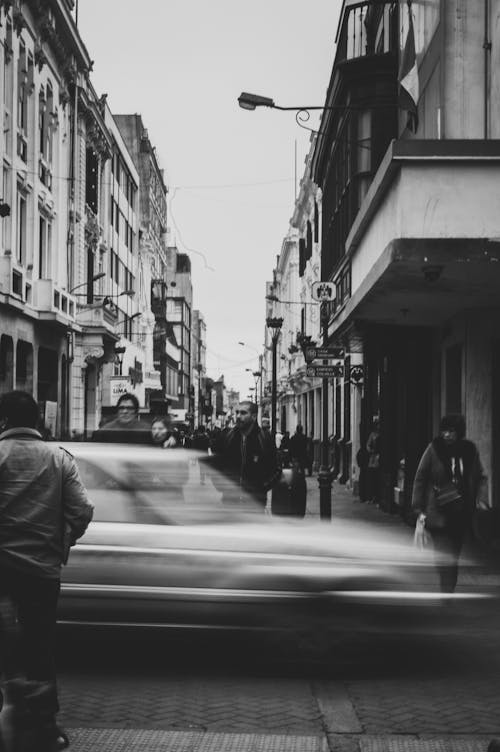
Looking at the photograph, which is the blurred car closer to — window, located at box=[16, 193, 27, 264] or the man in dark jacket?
the man in dark jacket

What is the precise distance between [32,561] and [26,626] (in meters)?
0.31

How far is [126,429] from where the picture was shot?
13.3 meters

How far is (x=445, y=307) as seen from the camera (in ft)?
43.0

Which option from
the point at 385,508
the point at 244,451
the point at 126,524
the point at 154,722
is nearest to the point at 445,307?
the point at 244,451

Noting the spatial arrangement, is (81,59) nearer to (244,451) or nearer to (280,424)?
Answer: (244,451)

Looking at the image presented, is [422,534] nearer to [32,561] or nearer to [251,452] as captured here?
[251,452]

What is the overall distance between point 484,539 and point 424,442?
680cm

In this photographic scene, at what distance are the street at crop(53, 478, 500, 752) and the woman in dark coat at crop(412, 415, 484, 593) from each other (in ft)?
4.76

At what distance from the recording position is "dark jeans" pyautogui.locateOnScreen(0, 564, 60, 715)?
463 cm

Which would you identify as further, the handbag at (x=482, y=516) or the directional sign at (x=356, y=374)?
the directional sign at (x=356, y=374)

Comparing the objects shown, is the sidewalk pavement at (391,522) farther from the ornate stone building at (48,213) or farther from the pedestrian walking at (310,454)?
the ornate stone building at (48,213)

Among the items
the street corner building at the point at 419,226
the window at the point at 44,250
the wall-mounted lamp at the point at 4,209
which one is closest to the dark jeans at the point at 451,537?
the street corner building at the point at 419,226

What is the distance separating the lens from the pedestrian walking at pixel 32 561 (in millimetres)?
4625

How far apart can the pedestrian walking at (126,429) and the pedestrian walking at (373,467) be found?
7.10m
